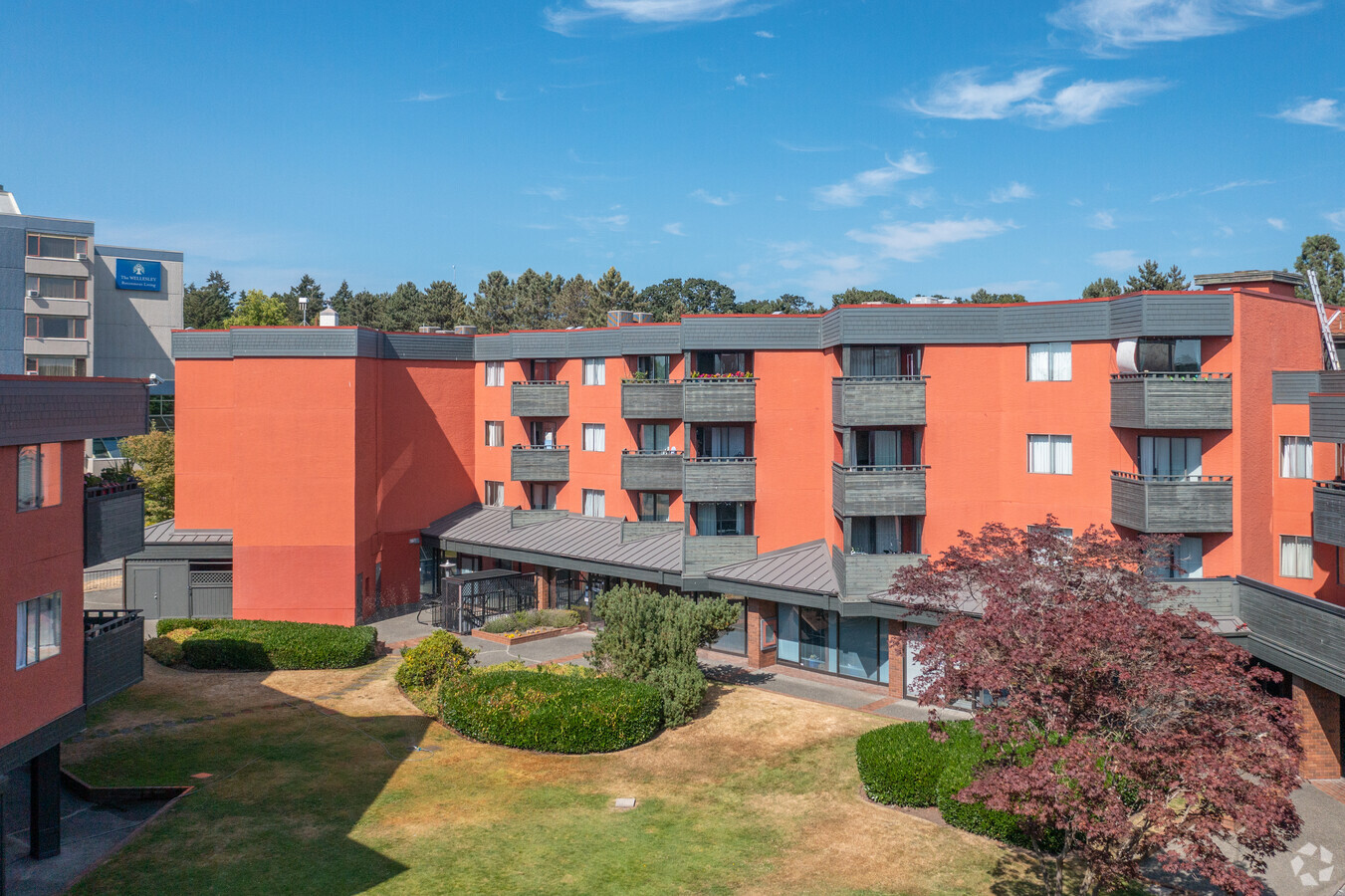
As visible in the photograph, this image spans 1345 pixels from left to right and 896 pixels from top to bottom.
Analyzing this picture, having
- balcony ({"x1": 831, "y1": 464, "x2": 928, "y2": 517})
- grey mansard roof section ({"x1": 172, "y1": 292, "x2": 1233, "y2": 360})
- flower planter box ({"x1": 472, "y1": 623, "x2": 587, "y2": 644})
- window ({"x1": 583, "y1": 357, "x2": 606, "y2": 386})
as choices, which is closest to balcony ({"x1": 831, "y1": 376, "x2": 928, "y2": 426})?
grey mansard roof section ({"x1": 172, "y1": 292, "x2": 1233, "y2": 360})

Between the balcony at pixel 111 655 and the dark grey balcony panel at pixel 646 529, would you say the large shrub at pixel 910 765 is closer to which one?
the balcony at pixel 111 655

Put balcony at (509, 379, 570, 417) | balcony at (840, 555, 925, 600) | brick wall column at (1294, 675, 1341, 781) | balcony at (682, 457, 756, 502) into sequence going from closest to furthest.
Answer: brick wall column at (1294, 675, 1341, 781) → balcony at (840, 555, 925, 600) → balcony at (682, 457, 756, 502) → balcony at (509, 379, 570, 417)

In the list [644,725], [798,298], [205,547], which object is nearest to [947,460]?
[644,725]

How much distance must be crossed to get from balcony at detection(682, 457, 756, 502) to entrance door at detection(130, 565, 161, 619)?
1021 inches

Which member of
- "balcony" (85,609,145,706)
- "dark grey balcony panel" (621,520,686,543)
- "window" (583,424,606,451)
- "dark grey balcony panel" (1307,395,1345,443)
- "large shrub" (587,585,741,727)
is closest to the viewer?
"balcony" (85,609,145,706)

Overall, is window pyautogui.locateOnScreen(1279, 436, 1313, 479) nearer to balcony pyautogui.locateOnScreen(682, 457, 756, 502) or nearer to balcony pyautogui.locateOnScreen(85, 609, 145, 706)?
balcony pyautogui.locateOnScreen(682, 457, 756, 502)

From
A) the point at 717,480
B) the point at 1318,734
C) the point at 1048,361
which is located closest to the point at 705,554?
the point at 717,480

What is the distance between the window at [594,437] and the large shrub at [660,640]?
14.3 m

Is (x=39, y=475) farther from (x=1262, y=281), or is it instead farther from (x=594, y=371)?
(x=1262, y=281)

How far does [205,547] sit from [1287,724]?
4216 centimetres

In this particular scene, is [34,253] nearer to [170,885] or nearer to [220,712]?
[220,712]

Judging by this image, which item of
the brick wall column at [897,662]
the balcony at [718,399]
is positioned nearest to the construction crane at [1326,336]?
the brick wall column at [897,662]

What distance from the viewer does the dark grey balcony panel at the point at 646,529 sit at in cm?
4284

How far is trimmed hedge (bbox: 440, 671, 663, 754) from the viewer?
28.2m
